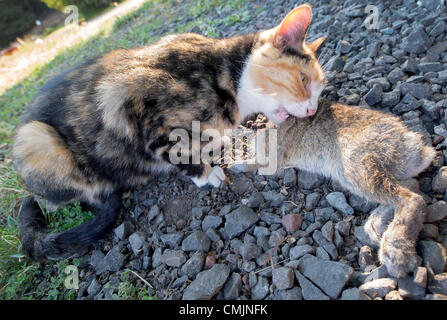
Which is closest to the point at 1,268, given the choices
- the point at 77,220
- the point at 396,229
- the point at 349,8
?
the point at 77,220

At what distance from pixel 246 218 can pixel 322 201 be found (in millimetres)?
595

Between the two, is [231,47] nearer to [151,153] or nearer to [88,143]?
[151,153]

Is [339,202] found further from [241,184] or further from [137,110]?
[137,110]

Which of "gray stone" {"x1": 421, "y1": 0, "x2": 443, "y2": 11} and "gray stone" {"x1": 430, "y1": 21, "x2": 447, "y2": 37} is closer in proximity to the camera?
"gray stone" {"x1": 430, "y1": 21, "x2": 447, "y2": 37}

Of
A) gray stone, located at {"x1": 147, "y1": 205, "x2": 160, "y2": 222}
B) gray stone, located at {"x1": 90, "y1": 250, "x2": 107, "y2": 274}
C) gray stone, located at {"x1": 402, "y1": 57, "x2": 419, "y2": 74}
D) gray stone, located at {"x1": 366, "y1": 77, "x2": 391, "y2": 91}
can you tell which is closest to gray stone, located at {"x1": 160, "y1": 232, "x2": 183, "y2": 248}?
gray stone, located at {"x1": 147, "y1": 205, "x2": 160, "y2": 222}

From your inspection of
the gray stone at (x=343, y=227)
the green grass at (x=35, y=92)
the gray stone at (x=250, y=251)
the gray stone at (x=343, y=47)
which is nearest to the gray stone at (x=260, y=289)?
the gray stone at (x=250, y=251)

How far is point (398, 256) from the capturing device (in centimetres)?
162

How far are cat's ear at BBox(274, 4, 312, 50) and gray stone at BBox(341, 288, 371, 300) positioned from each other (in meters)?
1.93

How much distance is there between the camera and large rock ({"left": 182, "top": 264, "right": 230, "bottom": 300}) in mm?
1809

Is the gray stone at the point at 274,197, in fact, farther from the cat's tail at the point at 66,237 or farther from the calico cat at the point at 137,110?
the cat's tail at the point at 66,237

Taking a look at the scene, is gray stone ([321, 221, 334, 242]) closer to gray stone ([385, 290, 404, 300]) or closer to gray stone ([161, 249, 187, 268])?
gray stone ([385, 290, 404, 300])

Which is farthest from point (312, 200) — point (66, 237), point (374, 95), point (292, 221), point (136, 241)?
point (66, 237)

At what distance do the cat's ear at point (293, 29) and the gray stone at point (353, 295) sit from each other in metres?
1.93

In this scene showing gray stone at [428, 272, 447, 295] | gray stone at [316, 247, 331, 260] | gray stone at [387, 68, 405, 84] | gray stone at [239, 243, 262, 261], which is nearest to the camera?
gray stone at [428, 272, 447, 295]
